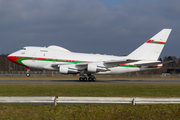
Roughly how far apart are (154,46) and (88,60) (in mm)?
11940

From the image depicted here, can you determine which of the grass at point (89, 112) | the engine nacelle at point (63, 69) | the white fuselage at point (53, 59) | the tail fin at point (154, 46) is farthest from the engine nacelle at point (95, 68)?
the grass at point (89, 112)

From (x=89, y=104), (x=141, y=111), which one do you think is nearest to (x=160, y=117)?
(x=141, y=111)

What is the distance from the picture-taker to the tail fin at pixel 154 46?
4075cm

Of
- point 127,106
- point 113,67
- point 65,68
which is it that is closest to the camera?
point 127,106

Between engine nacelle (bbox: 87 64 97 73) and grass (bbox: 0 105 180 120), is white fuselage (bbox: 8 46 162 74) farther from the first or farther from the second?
grass (bbox: 0 105 180 120)

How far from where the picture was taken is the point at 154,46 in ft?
134

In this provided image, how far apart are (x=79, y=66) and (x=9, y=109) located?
25.6 metres

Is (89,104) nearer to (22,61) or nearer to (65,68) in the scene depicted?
(65,68)

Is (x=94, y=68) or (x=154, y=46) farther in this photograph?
(x=154, y=46)

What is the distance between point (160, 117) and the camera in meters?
11.6

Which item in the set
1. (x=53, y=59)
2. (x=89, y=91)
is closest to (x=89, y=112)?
(x=89, y=91)

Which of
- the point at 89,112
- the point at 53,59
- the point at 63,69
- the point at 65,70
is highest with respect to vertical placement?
the point at 53,59

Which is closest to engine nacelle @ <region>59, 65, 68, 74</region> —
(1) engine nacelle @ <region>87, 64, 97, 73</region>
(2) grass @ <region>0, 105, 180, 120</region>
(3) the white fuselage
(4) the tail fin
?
(3) the white fuselage

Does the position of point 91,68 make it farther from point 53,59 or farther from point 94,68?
point 53,59
